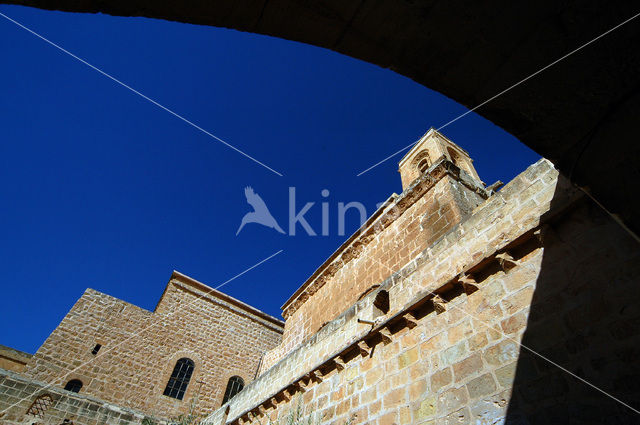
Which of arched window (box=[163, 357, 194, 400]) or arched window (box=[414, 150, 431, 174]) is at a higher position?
arched window (box=[414, 150, 431, 174])

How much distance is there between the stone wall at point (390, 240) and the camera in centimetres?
705

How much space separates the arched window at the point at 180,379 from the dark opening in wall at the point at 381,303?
34.2ft

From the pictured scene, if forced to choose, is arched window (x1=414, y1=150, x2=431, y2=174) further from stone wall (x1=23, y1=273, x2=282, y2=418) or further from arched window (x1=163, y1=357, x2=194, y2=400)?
arched window (x1=163, y1=357, x2=194, y2=400)

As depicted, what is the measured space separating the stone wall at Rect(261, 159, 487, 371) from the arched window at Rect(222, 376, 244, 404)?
3.96 metres

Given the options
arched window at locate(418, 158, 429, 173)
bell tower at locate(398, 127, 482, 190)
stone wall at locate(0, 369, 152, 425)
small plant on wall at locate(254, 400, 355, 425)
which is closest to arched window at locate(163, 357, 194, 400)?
stone wall at locate(0, 369, 152, 425)

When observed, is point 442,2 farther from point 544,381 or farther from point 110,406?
point 110,406

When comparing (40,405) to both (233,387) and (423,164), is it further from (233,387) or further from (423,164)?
(423,164)

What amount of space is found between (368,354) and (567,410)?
2717mm

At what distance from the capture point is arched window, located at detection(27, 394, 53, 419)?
775 centimetres

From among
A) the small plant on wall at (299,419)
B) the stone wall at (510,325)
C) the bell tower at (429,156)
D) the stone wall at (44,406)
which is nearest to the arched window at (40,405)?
the stone wall at (44,406)

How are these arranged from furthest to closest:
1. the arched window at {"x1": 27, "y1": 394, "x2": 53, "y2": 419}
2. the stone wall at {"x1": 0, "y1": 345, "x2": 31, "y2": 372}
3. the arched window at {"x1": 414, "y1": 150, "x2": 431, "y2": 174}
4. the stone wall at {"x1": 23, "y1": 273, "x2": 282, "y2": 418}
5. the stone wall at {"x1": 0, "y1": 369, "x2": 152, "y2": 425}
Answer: the stone wall at {"x1": 0, "y1": 345, "x2": 31, "y2": 372} < the stone wall at {"x1": 23, "y1": 273, "x2": 282, "y2": 418} < the arched window at {"x1": 414, "y1": 150, "x2": 431, "y2": 174} < the arched window at {"x1": 27, "y1": 394, "x2": 53, "y2": 419} < the stone wall at {"x1": 0, "y1": 369, "x2": 152, "y2": 425}

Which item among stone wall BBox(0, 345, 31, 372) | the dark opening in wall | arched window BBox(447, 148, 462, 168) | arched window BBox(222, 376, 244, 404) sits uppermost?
arched window BBox(447, 148, 462, 168)

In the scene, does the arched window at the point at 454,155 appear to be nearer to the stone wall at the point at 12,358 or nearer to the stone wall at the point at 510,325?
the stone wall at the point at 510,325

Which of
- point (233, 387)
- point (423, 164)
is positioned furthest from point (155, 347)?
point (423, 164)
